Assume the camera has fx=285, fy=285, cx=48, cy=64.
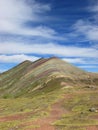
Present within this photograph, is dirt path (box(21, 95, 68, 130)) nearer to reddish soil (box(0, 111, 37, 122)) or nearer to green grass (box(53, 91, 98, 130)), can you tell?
green grass (box(53, 91, 98, 130))

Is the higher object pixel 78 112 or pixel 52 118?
pixel 78 112

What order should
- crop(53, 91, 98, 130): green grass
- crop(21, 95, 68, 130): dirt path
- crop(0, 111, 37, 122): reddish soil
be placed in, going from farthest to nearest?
crop(0, 111, 37, 122): reddish soil, crop(53, 91, 98, 130): green grass, crop(21, 95, 68, 130): dirt path

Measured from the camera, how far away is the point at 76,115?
281ft

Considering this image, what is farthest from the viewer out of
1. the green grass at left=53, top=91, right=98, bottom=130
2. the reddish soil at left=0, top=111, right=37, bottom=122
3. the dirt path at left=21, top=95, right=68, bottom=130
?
the reddish soil at left=0, top=111, right=37, bottom=122

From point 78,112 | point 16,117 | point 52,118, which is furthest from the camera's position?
point 78,112

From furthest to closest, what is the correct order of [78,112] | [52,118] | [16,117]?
[78,112], [16,117], [52,118]

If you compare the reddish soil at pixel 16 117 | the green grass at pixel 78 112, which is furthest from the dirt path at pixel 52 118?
the reddish soil at pixel 16 117

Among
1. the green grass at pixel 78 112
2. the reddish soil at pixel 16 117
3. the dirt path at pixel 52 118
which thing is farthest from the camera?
the reddish soil at pixel 16 117

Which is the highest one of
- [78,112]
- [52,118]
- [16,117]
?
[78,112]

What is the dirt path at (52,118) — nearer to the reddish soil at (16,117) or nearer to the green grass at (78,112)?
the green grass at (78,112)

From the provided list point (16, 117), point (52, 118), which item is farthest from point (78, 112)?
point (16, 117)

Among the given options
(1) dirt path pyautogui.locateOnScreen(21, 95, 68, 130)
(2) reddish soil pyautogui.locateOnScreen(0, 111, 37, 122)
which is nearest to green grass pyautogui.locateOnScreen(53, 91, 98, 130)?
(1) dirt path pyautogui.locateOnScreen(21, 95, 68, 130)

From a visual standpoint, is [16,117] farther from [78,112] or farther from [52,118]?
[78,112]

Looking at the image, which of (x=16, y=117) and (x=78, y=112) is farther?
(x=78, y=112)
